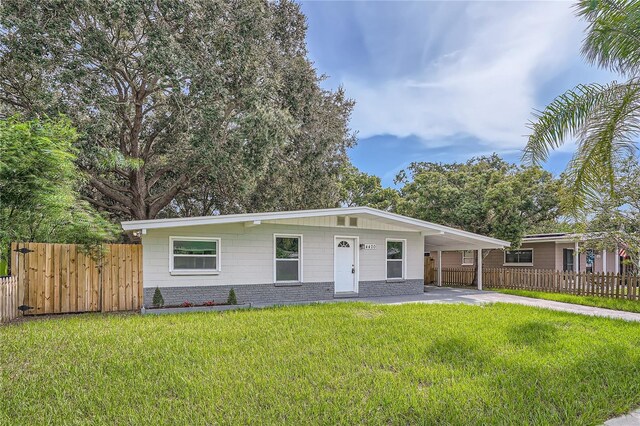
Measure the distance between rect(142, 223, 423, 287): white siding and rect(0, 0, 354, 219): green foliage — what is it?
111 inches

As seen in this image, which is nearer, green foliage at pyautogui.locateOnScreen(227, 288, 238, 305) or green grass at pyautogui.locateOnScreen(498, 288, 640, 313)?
green foliage at pyautogui.locateOnScreen(227, 288, 238, 305)


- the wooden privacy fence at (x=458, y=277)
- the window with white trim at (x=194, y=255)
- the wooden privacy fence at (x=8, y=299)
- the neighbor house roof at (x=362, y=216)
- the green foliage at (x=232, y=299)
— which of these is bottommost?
the wooden privacy fence at (x=458, y=277)

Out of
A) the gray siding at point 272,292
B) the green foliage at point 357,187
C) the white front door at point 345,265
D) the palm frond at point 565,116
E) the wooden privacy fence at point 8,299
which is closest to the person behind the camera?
the palm frond at point 565,116

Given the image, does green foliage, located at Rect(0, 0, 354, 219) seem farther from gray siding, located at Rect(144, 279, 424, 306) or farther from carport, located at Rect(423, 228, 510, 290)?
carport, located at Rect(423, 228, 510, 290)

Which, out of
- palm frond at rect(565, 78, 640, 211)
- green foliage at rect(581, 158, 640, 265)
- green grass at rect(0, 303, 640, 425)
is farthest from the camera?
green foliage at rect(581, 158, 640, 265)

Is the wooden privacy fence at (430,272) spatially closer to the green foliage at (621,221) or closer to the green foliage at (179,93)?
the green foliage at (179,93)

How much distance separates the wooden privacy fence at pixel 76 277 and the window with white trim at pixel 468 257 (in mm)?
17319

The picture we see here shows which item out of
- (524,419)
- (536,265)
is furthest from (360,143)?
(524,419)

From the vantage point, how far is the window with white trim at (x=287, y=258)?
11266mm

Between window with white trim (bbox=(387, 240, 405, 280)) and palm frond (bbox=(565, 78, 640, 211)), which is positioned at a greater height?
palm frond (bbox=(565, 78, 640, 211))

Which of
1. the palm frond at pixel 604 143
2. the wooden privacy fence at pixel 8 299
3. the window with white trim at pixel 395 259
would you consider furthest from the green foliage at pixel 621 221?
the wooden privacy fence at pixel 8 299

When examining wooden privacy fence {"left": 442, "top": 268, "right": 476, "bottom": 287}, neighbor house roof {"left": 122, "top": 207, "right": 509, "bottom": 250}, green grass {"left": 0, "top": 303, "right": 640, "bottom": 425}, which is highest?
neighbor house roof {"left": 122, "top": 207, "right": 509, "bottom": 250}

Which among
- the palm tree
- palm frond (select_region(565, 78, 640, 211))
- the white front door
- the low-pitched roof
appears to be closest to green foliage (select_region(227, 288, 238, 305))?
the white front door

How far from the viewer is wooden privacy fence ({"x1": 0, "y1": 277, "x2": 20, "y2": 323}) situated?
7.15 metres
